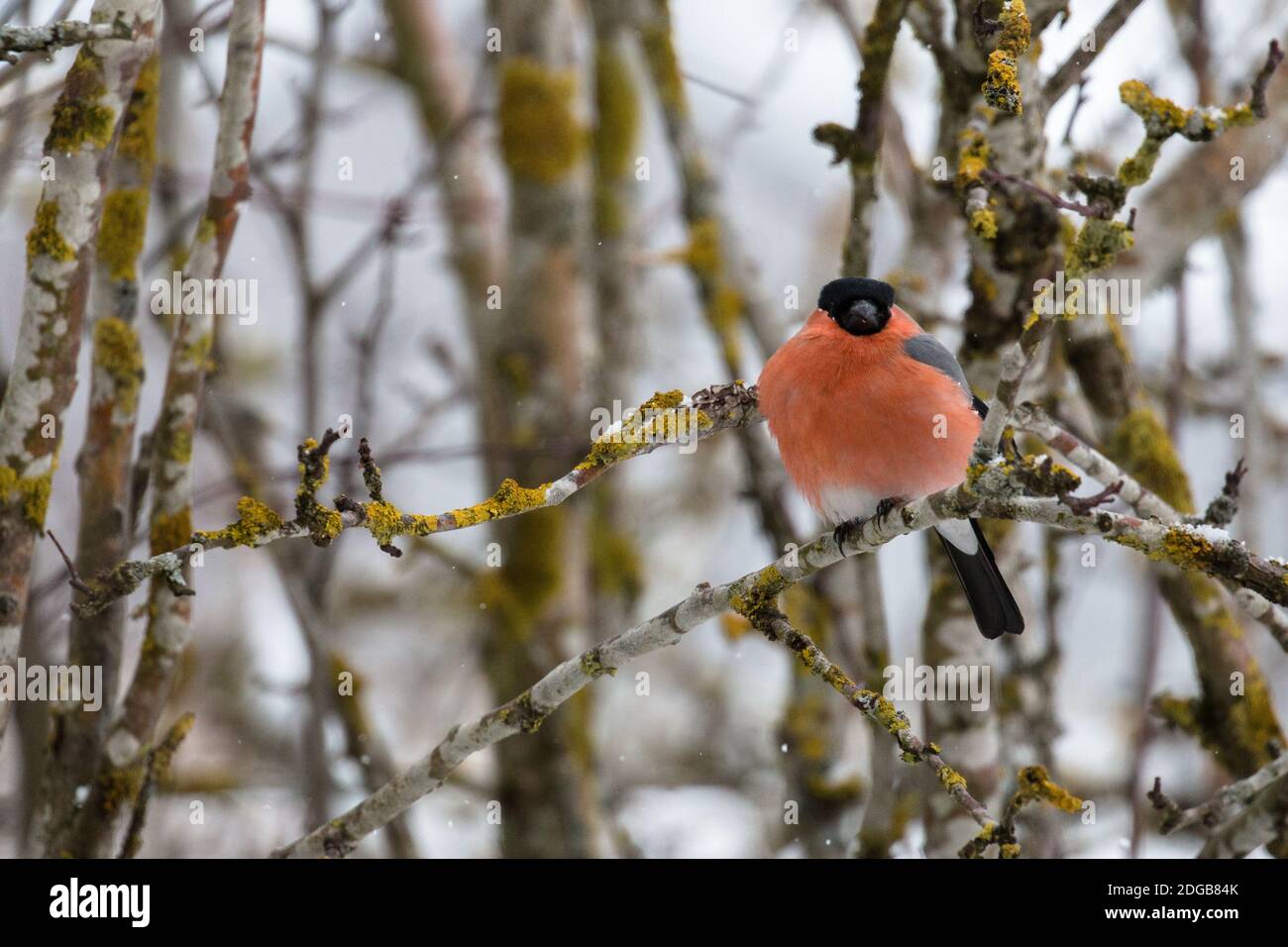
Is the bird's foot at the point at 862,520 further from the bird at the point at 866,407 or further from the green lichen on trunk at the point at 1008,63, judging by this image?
the green lichen on trunk at the point at 1008,63

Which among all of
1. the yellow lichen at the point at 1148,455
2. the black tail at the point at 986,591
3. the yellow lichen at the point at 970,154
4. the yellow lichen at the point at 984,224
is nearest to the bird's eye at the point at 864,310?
the yellow lichen at the point at 970,154

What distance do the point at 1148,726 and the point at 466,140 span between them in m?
4.95

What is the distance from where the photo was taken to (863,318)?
3.51 meters

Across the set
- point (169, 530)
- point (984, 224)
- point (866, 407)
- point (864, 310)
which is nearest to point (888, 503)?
point (866, 407)

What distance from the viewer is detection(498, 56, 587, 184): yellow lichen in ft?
21.6

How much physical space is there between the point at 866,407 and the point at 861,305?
31 centimetres

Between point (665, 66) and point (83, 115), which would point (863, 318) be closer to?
point (83, 115)

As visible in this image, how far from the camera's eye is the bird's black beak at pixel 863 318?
3.52 metres

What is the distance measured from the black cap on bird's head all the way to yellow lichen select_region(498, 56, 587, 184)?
3.38 meters

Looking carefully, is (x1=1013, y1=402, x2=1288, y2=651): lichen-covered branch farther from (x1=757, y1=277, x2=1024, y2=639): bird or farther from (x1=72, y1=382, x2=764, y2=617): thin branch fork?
(x1=72, y1=382, x2=764, y2=617): thin branch fork

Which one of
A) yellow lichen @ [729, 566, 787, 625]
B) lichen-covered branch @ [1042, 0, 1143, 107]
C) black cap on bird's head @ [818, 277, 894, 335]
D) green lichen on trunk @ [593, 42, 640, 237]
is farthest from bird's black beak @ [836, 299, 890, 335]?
green lichen on trunk @ [593, 42, 640, 237]

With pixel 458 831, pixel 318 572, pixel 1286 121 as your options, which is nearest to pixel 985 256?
pixel 1286 121

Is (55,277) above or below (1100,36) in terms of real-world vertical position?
Answer: below
